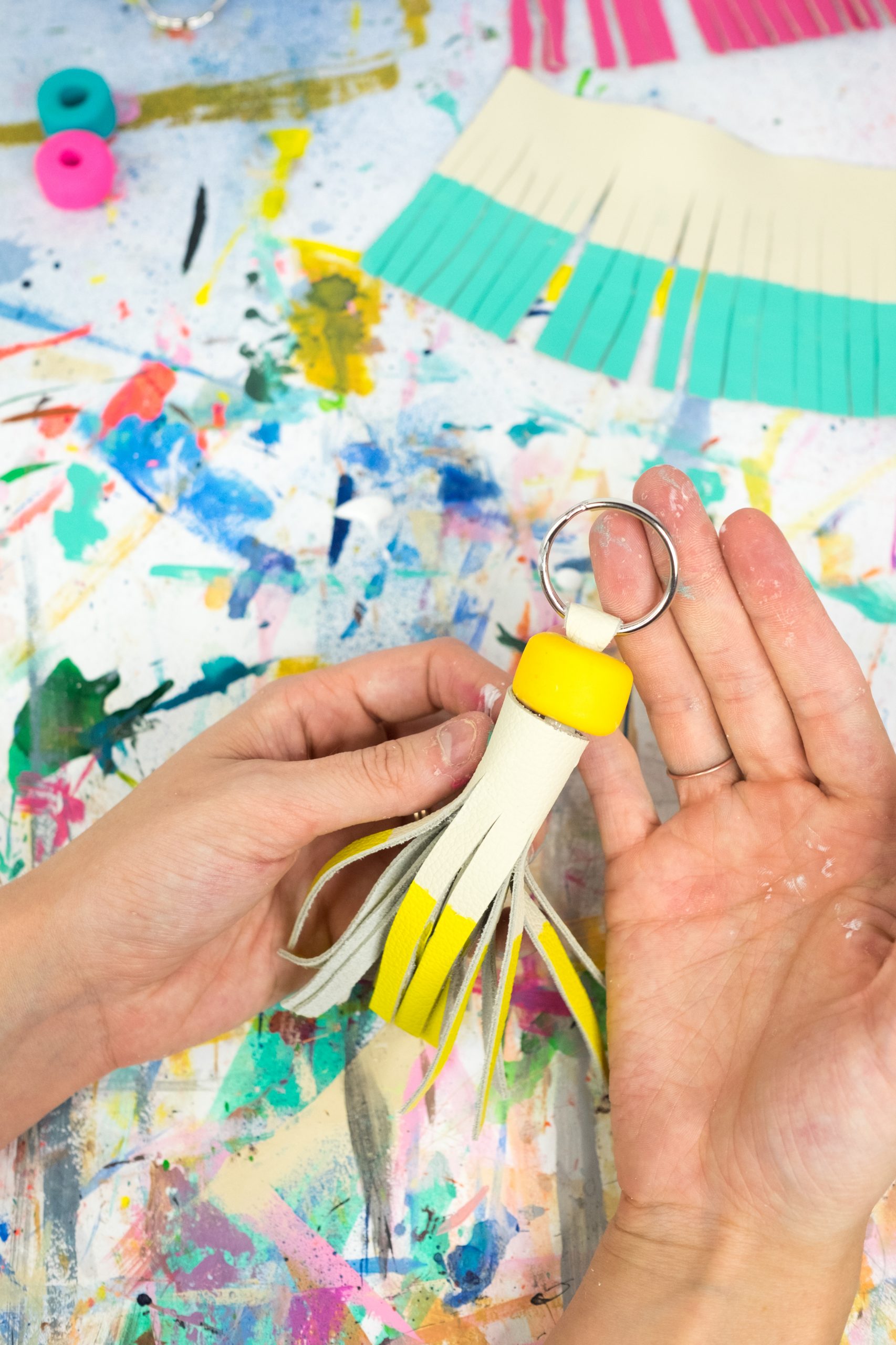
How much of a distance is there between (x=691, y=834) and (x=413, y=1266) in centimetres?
70

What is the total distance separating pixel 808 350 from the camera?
177 centimetres

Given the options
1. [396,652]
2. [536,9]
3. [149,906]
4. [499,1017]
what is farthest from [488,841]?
[536,9]

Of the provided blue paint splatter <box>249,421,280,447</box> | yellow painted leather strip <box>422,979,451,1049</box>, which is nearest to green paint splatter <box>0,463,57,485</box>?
blue paint splatter <box>249,421,280,447</box>

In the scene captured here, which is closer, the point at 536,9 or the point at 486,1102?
the point at 486,1102

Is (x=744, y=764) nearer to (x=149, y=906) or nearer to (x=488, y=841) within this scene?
(x=488, y=841)

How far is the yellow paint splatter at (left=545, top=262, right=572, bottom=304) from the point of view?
1.82 meters

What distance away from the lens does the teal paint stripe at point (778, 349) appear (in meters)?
1.74

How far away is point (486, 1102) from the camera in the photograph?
1.31m

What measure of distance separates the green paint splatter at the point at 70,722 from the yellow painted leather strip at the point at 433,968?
2.02ft

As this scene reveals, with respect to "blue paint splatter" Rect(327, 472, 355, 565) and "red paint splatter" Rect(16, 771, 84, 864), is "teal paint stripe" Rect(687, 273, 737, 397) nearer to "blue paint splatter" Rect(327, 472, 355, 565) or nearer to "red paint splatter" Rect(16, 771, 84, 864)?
"blue paint splatter" Rect(327, 472, 355, 565)

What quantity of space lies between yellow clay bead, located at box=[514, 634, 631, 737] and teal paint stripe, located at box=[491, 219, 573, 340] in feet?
2.91

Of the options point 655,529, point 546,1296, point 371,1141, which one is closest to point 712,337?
point 655,529

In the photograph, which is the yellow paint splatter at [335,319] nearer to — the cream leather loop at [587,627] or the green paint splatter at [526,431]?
the green paint splatter at [526,431]

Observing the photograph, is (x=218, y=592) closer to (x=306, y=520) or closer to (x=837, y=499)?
(x=306, y=520)
